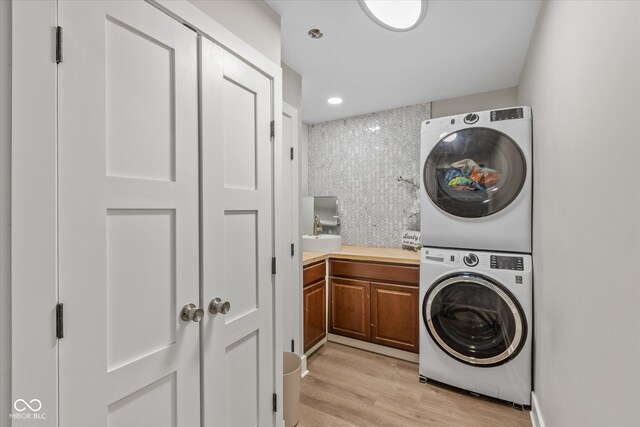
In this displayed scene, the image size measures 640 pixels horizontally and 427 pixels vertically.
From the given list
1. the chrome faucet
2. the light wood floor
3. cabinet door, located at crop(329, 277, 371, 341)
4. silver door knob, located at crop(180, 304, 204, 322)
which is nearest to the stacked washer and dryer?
the light wood floor

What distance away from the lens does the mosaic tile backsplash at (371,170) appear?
3.21 meters

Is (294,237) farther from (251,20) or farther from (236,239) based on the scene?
(251,20)

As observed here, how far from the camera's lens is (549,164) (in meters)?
1.54

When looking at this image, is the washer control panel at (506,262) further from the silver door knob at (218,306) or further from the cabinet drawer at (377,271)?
the silver door knob at (218,306)

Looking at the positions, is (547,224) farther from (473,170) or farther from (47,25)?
(47,25)

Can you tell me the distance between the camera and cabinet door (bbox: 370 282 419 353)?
2570 mm

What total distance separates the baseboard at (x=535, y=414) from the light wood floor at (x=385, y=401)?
0.05 meters

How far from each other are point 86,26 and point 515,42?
232 centimetres

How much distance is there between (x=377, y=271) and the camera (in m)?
2.73

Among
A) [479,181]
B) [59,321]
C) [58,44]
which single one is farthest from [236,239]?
[479,181]

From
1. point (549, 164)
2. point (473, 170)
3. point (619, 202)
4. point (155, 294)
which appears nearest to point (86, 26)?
point (155, 294)

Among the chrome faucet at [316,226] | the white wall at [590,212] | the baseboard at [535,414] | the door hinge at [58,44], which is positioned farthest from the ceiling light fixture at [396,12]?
the baseboard at [535,414]

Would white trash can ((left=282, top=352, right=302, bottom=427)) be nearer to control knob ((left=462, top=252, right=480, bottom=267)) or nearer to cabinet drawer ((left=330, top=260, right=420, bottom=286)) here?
cabinet drawer ((left=330, top=260, right=420, bottom=286))

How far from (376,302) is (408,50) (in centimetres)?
204
